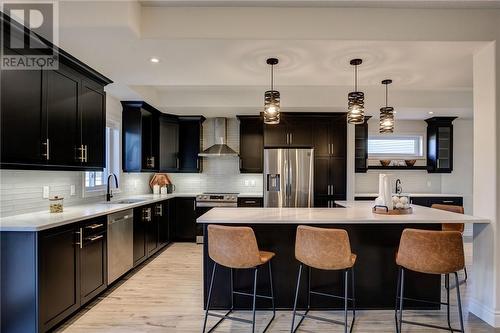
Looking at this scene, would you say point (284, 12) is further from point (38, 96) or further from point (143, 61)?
point (38, 96)

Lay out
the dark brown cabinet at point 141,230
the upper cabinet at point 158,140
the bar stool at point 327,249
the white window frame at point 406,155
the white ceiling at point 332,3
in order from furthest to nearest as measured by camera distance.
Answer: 1. the white window frame at point 406,155
2. the upper cabinet at point 158,140
3. the dark brown cabinet at point 141,230
4. the white ceiling at point 332,3
5. the bar stool at point 327,249

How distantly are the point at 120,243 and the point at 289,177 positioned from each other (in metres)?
3.06

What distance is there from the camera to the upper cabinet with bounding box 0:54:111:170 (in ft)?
7.75

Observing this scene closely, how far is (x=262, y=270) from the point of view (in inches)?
118

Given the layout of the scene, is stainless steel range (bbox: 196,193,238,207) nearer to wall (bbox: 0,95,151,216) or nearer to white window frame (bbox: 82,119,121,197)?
white window frame (bbox: 82,119,121,197)

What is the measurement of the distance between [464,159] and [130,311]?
6.71 m

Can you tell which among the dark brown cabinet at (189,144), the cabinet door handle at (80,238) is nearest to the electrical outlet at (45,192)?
the cabinet door handle at (80,238)

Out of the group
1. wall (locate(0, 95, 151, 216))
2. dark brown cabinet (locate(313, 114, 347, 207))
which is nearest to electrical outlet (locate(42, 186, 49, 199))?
wall (locate(0, 95, 151, 216))

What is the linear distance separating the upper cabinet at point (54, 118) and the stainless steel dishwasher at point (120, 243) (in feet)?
2.29

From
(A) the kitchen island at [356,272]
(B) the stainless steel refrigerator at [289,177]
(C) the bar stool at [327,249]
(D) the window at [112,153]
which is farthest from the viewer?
(B) the stainless steel refrigerator at [289,177]

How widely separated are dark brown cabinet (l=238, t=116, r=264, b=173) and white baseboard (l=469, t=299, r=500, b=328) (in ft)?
12.6

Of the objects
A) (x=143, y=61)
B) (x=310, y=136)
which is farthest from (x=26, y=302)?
(x=310, y=136)

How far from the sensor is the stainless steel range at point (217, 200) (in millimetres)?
5605

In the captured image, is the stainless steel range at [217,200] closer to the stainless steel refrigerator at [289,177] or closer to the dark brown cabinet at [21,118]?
the stainless steel refrigerator at [289,177]
